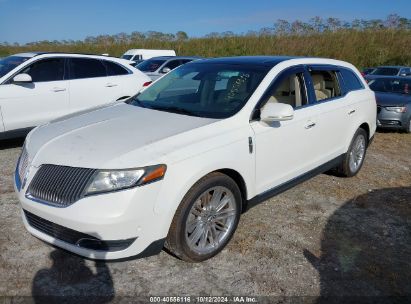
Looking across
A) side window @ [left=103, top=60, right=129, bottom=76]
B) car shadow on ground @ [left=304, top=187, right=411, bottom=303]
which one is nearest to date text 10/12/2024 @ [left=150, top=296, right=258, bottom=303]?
car shadow on ground @ [left=304, top=187, right=411, bottom=303]

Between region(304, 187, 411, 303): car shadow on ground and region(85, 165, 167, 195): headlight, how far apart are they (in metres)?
1.61

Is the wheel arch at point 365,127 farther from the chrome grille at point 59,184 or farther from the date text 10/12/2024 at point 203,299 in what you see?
the chrome grille at point 59,184

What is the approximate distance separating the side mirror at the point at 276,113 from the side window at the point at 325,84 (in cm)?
117

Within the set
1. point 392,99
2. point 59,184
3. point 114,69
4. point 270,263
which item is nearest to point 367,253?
point 270,263

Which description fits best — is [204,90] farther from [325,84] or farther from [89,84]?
[89,84]

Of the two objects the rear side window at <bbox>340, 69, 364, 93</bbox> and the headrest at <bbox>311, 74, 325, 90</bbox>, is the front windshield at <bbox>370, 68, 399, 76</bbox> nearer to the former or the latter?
the rear side window at <bbox>340, 69, 364, 93</bbox>

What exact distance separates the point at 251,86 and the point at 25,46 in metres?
45.2

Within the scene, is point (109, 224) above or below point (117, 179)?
below

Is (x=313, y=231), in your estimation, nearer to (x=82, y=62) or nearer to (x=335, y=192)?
(x=335, y=192)

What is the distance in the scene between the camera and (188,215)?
3064 mm

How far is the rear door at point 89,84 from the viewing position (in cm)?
716

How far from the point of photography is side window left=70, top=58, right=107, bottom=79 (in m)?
7.25

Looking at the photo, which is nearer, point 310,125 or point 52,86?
point 310,125

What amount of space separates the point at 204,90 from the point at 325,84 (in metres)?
1.76
